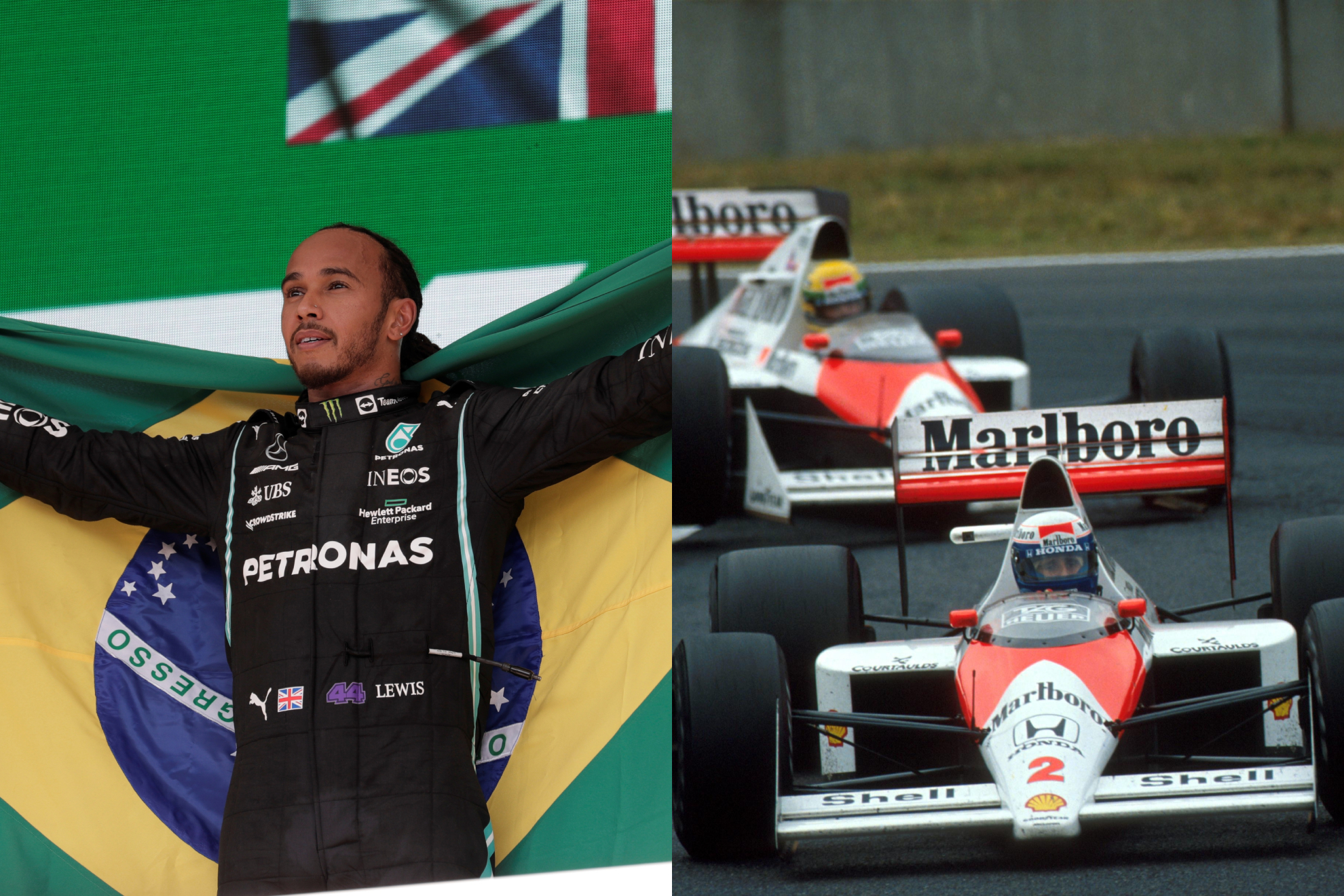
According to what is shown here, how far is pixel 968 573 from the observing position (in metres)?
4.77

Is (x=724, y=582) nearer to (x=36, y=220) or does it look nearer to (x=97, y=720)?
(x=97, y=720)

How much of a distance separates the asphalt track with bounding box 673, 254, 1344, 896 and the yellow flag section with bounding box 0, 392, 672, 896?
0.43 meters

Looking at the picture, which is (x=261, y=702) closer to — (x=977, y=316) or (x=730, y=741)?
(x=730, y=741)

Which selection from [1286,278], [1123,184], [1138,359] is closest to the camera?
[1138,359]

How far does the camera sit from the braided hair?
2.68 meters

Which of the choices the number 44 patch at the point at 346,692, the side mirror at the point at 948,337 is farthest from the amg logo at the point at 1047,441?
the side mirror at the point at 948,337

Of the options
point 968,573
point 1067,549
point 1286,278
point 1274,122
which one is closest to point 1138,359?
point 968,573

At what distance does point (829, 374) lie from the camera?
5.67m

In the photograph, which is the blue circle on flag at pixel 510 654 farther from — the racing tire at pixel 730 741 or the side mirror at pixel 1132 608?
the side mirror at pixel 1132 608

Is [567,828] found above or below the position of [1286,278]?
below

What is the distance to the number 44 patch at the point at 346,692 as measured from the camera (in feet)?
8.14

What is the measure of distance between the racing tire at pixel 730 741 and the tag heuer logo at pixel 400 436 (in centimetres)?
63

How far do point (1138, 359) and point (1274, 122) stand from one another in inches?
284

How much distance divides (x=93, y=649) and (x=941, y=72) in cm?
1196
